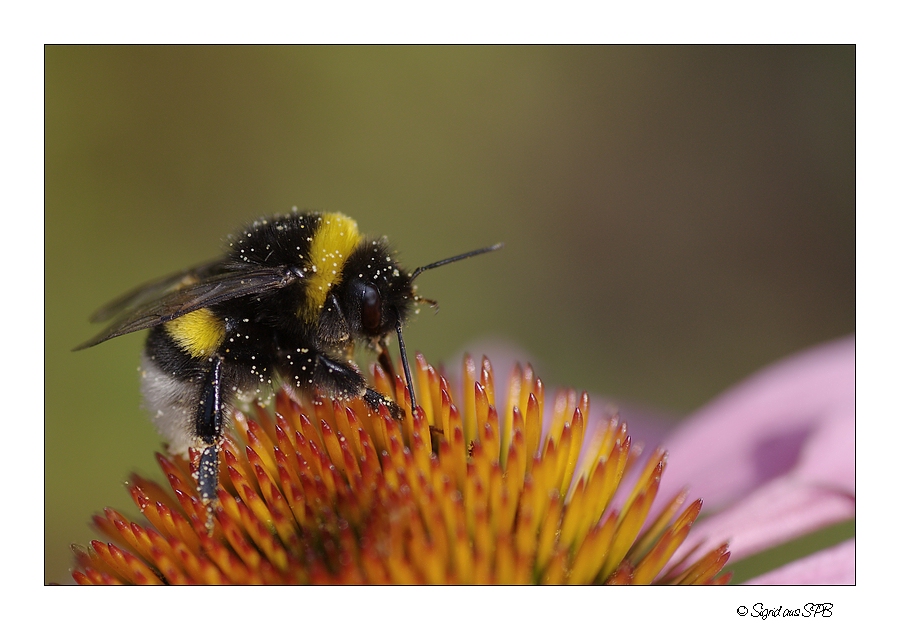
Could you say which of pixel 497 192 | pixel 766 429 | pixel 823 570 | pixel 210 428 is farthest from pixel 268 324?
pixel 497 192

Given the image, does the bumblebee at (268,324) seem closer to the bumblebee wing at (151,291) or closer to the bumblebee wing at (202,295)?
the bumblebee wing at (202,295)

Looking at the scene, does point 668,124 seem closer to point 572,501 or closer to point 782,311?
point 782,311

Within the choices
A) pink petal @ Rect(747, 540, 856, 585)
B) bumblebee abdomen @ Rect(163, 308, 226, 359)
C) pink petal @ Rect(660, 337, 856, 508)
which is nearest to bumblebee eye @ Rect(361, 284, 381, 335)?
bumblebee abdomen @ Rect(163, 308, 226, 359)

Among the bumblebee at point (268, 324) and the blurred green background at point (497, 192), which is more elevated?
the blurred green background at point (497, 192)

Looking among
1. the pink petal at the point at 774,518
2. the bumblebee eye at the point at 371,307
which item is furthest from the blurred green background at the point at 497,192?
the bumblebee eye at the point at 371,307

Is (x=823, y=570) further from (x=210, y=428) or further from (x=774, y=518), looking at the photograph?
(x=210, y=428)

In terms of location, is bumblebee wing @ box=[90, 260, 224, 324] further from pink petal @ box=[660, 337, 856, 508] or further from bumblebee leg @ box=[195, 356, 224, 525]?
pink petal @ box=[660, 337, 856, 508]
